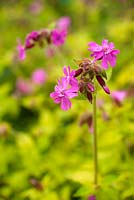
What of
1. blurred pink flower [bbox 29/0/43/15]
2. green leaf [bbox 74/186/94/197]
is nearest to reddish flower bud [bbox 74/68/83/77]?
green leaf [bbox 74/186/94/197]

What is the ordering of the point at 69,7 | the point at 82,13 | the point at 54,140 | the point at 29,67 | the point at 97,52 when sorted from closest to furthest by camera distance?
the point at 97,52, the point at 54,140, the point at 29,67, the point at 82,13, the point at 69,7

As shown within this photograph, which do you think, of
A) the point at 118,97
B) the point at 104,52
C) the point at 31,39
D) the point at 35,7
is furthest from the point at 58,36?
the point at 35,7

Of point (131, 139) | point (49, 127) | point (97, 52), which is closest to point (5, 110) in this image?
point (49, 127)

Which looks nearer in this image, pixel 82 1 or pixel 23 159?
pixel 23 159

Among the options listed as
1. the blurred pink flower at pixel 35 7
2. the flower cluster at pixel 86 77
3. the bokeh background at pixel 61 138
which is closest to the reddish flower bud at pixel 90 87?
the flower cluster at pixel 86 77

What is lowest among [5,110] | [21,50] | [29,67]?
[5,110]

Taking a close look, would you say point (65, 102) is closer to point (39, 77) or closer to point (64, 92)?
point (64, 92)

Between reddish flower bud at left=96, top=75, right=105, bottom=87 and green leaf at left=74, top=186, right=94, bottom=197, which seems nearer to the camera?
reddish flower bud at left=96, top=75, right=105, bottom=87

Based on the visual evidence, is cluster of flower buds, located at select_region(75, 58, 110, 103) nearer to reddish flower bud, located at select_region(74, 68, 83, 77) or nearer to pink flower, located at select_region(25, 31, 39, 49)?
reddish flower bud, located at select_region(74, 68, 83, 77)

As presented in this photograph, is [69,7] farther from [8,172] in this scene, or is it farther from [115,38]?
[8,172]
